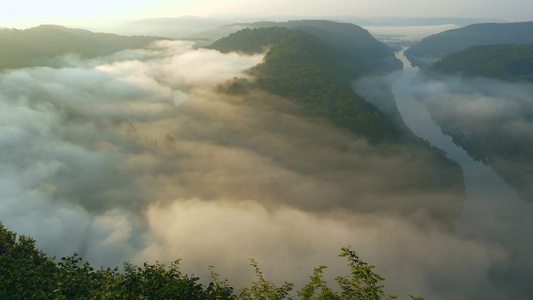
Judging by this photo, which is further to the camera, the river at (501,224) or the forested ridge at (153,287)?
the river at (501,224)

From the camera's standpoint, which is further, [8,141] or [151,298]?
[8,141]

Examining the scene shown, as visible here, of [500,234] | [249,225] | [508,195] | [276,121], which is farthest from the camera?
[276,121]

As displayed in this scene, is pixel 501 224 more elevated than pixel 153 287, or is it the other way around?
pixel 153 287

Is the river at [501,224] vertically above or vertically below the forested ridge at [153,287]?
below

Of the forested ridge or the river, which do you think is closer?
the forested ridge

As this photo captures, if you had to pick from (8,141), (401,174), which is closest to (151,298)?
(401,174)

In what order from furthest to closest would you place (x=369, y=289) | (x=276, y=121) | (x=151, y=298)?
(x=276, y=121), (x=151, y=298), (x=369, y=289)

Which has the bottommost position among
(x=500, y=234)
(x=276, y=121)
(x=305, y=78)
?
(x=500, y=234)

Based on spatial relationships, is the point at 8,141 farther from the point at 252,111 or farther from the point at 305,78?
the point at 305,78

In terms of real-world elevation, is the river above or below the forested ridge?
below

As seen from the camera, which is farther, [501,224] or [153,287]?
[501,224]

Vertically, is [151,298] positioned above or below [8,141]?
above
